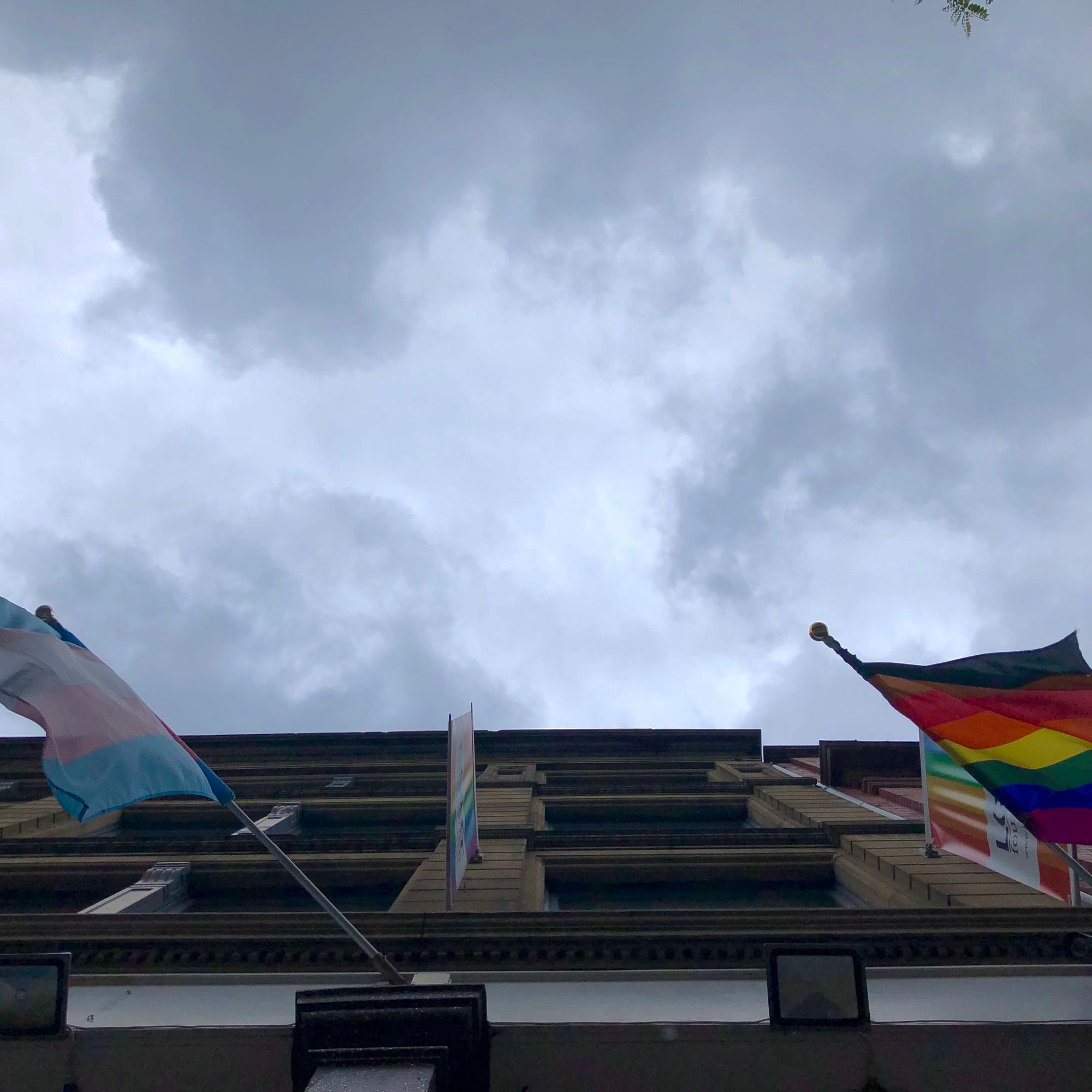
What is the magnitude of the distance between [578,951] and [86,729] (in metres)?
5.60

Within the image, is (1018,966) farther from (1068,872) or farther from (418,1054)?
(418,1054)

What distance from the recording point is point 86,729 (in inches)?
282

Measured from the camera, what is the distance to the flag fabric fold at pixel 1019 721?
310 inches

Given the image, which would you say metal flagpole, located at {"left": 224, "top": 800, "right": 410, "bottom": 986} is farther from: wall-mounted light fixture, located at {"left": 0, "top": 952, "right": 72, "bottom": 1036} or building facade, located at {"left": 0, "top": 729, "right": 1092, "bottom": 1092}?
wall-mounted light fixture, located at {"left": 0, "top": 952, "right": 72, "bottom": 1036}

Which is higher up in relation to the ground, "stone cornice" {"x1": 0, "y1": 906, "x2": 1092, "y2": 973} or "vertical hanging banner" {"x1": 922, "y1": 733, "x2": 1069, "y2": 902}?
"vertical hanging banner" {"x1": 922, "y1": 733, "x2": 1069, "y2": 902}

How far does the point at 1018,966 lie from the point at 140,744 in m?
9.38

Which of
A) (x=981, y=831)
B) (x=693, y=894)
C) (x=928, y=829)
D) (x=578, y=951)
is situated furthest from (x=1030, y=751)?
(x=693, y=894)

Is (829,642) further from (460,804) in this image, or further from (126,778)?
(126,778)

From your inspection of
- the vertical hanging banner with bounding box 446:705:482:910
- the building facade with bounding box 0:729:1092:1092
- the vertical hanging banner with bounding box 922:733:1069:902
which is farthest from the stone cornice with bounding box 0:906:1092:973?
the vertical hanging banner with bounding box 446:705:482:910

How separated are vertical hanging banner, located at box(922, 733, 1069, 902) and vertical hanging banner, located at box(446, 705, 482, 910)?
620 cm

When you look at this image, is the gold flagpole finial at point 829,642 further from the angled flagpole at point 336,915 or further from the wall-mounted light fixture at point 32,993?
the wall-mounted light fixture at point 32,993

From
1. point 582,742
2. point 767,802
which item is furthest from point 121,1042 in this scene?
point 582,742

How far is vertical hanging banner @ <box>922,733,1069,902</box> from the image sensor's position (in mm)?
8672

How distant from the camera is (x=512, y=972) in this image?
8.24m
